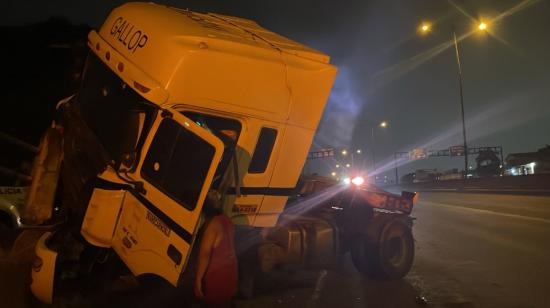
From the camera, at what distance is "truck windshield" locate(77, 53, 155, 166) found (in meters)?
4.35

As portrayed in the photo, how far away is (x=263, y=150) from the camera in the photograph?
204 inches

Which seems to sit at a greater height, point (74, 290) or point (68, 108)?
point (68, 108)

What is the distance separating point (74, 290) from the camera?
4.53 meters

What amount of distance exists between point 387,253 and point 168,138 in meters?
4.43

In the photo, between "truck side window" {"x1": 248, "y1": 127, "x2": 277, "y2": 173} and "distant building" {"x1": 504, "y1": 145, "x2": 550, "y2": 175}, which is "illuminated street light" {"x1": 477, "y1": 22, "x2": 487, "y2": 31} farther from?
"distant building" {"x1": 504, "y1": 145, "x2": 550, "y2": 175}

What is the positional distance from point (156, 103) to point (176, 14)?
1.46 metres

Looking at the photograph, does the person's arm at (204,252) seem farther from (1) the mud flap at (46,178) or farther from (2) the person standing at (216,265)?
(1) the mud flap at (46,178)

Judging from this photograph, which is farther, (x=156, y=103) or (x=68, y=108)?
(x=68, y=108)

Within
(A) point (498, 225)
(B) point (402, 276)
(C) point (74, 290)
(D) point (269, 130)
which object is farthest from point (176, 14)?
(A) point (498, 225)

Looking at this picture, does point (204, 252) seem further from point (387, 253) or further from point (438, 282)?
point (438, 282)

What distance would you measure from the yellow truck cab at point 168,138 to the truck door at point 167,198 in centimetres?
1

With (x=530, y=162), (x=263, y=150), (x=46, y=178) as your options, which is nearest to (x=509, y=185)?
(x=263, y=150)

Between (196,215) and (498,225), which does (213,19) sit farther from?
(498,225)

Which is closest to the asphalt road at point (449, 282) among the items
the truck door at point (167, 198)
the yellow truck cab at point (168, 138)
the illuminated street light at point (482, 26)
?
the yellow truck cab at point (168, 138)
